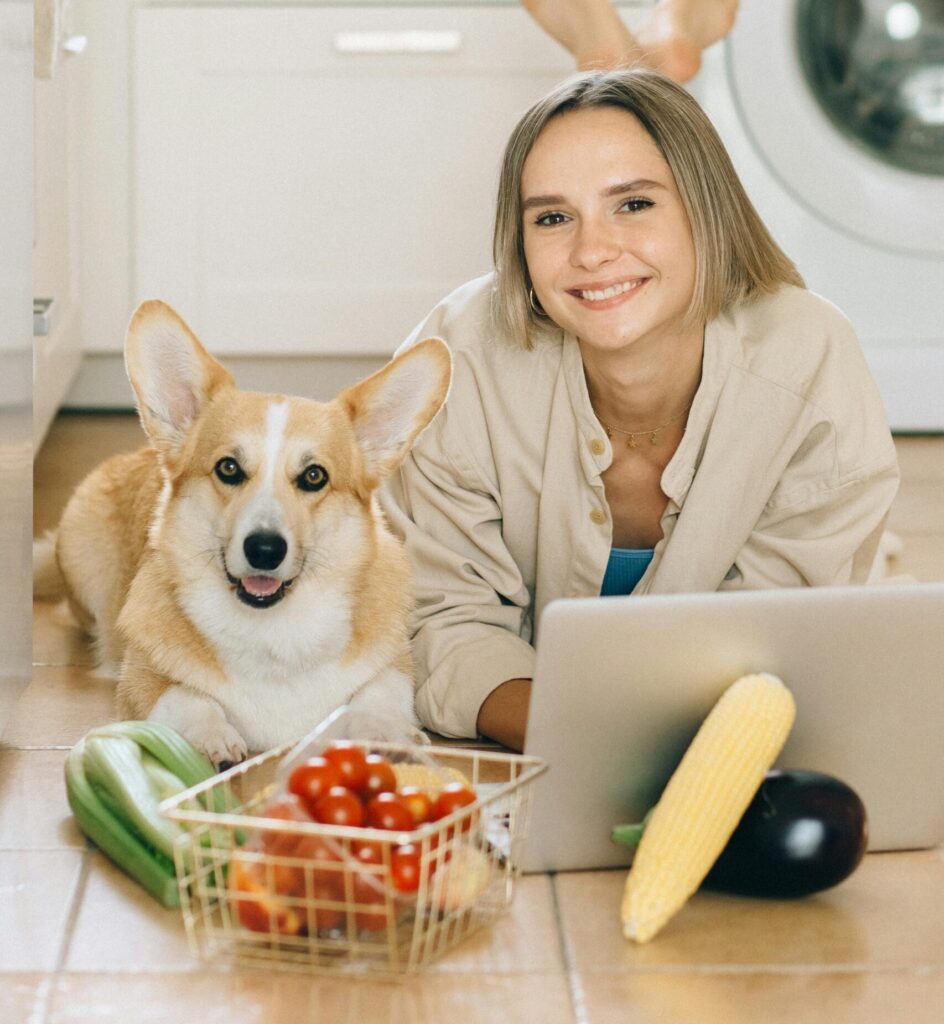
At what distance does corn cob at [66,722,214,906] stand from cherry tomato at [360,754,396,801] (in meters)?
0.21

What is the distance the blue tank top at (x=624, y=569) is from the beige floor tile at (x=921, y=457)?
4.54ft

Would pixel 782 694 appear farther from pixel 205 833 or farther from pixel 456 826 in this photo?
pixel 205 833

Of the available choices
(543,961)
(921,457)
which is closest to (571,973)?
(543,961)

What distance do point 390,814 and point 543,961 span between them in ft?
0.72

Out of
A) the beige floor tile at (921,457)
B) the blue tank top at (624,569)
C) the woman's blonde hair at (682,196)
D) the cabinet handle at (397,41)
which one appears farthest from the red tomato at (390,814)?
the cabinet handle at (397,41)

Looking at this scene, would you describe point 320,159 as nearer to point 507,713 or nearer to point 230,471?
point 230,471

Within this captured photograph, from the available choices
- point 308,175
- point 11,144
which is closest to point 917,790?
point 11,144

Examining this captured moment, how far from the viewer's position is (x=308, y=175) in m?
3.86

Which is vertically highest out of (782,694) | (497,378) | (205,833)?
(497,378)

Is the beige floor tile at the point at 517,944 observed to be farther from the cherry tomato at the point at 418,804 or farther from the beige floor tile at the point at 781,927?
the cherry tomato at the point at 418,804

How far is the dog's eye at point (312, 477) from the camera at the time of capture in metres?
2.03

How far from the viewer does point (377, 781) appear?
5.10 feet

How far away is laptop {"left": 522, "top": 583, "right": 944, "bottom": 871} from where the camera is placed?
1597 mm

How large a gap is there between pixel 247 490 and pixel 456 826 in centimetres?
65
